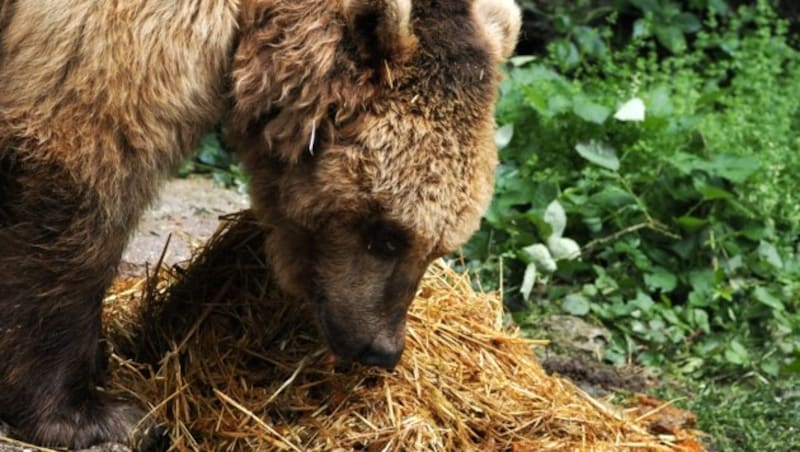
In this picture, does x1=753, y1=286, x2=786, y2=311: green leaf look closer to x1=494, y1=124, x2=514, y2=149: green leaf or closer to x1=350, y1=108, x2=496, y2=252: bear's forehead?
A: x1=494, y1=124, x2=514, y2=149: green leaf

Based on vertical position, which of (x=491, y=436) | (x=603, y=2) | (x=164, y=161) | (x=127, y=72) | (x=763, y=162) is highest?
(x=127, y=72)

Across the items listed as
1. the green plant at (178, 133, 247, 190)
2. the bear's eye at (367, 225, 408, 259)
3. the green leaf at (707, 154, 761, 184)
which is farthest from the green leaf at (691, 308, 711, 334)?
the green plant at (178, 133, 247, 190)

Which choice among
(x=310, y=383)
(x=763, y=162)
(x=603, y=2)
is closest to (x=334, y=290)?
(x=310, y=383)

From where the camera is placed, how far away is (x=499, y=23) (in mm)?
5695

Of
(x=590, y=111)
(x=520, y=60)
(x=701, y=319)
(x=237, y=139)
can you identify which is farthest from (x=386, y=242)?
(x=520, y=60)

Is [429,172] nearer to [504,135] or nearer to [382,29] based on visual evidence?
[382,29]

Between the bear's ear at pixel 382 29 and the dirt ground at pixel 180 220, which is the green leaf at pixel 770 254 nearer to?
the dirt ground at pixel 180 220

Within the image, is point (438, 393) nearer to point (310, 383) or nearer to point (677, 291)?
point (310, 383)

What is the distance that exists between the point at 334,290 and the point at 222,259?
88 centimetres

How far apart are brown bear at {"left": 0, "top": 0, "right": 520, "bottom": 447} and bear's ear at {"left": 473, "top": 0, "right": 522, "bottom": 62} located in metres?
0.03

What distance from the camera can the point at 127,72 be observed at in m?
5.06

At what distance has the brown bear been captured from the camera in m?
5.07

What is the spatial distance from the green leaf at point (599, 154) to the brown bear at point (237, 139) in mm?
3387

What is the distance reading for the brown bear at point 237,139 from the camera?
5070 millimetres
